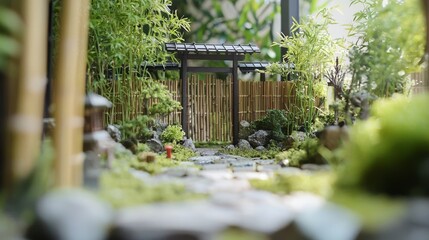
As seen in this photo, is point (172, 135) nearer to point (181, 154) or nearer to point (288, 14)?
point (181, 154)

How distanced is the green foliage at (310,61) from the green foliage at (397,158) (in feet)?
16.6

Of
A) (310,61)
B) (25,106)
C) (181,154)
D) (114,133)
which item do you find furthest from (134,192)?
(310,61)

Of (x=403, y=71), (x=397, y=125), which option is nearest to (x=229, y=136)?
(x=403, y=71)

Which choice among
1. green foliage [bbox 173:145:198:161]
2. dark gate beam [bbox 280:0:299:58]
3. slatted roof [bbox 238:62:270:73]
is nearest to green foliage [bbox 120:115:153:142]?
green foliage [bbox 173:145:198:161]

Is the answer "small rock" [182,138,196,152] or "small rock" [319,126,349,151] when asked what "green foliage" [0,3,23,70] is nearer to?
"small rock" [319,126,349,151]

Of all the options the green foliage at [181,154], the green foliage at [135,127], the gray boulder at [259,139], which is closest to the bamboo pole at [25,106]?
the green foliage at [135,127]

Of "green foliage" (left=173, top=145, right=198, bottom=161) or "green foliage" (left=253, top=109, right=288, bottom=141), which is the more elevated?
"green foliage" (left=253, top=109, right=288, bottom=141)

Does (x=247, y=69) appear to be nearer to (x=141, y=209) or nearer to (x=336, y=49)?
(x=336, y=49)

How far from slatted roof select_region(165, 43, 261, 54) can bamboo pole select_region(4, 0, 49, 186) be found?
Answer: 233 inches

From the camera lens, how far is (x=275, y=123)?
849cm

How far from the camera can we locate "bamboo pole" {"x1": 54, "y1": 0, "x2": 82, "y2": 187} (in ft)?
8.87

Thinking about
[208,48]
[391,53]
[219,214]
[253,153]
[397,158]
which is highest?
[208,48]

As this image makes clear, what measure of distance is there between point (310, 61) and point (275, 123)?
125 cm

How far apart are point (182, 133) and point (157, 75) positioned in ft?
9.72
